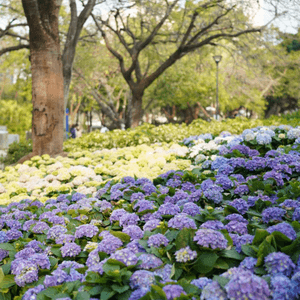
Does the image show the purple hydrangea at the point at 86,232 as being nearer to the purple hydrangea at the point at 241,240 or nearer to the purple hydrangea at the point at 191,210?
the purple hydrangea at the point at 191,210

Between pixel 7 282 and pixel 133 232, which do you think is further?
pixel 133 232

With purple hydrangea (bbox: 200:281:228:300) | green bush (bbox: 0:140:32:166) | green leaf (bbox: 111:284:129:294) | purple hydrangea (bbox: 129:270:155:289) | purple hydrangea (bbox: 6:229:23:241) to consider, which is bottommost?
green bush (bbox: 0:140:32:166)

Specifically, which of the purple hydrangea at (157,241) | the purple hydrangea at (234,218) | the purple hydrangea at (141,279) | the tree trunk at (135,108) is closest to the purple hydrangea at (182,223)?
the purple hydrangea at (157,241)

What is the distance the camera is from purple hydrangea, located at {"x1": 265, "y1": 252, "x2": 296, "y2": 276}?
1.75 meters

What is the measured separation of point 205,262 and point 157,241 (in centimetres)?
33

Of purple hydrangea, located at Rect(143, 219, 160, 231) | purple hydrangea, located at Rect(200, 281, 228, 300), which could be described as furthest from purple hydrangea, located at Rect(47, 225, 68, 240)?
purple hydrangea, located at Rect(200, 281, 228, 300)

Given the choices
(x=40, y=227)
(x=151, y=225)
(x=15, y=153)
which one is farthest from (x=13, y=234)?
(x=15, y=153)

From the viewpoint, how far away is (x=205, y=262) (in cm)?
→ 196

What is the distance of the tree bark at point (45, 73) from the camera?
708cm

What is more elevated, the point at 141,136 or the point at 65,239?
the point at 141,136

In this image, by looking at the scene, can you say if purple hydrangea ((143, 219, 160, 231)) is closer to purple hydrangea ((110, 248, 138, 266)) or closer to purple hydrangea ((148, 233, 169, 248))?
purple hydrangea ((148, 233, 169, 248))

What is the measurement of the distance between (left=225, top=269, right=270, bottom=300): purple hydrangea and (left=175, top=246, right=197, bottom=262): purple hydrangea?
0.39 metres

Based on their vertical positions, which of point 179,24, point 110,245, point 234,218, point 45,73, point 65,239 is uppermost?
point 179,24

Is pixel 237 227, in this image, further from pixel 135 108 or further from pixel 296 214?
pixel 135 108
